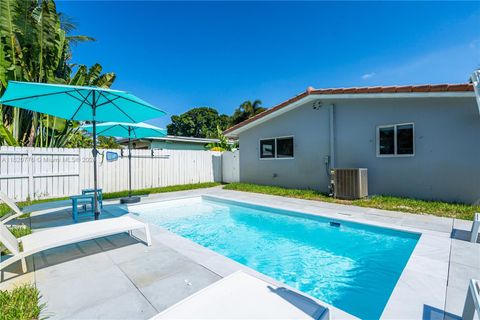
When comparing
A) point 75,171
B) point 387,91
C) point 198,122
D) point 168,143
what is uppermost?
point 198,122

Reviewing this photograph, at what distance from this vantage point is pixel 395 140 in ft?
28.2

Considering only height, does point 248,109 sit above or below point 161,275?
above

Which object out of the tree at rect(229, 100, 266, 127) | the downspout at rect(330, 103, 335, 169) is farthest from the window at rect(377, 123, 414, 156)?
the tree at rect(229, 100, 266, 127)

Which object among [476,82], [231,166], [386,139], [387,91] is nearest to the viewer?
[476,82]

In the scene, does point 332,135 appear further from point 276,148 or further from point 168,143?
point 168,143

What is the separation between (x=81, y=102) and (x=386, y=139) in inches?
398

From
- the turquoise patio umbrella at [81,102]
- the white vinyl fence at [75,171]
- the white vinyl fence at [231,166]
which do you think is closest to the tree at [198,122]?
the white vinyl fence at [231,166]

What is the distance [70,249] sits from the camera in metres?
4.30

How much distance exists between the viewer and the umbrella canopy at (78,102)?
4.29 m

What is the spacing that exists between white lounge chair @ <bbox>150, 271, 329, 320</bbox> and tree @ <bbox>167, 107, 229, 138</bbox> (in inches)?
1811

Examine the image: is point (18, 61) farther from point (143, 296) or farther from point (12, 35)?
point (143, 296)

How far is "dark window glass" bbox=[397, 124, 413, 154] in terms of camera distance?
8305mm

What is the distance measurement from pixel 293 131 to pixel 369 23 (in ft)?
Result: 18.5

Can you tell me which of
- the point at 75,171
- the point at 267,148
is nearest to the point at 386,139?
the point at 267,148
